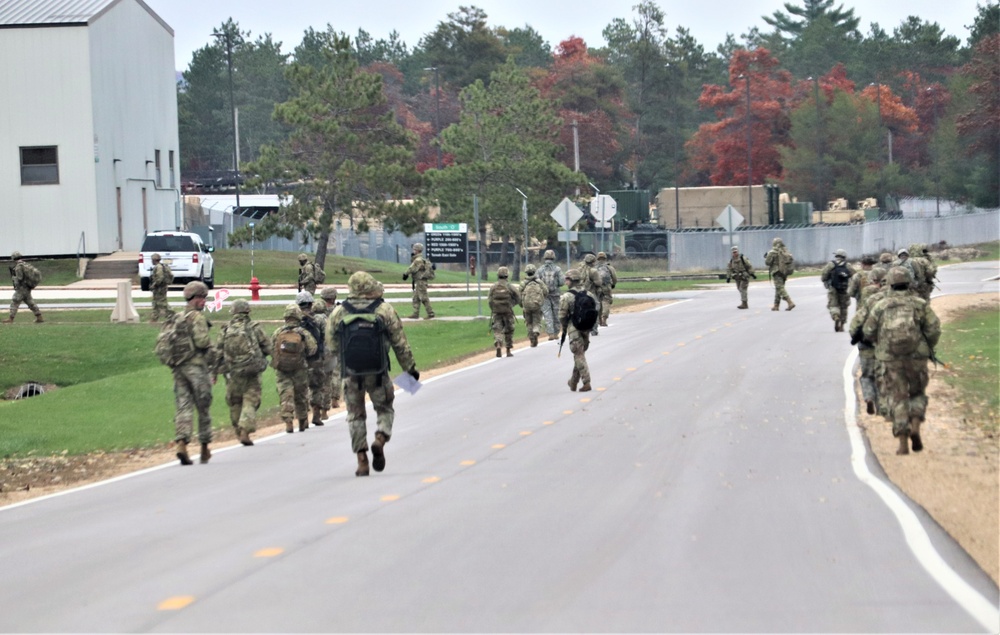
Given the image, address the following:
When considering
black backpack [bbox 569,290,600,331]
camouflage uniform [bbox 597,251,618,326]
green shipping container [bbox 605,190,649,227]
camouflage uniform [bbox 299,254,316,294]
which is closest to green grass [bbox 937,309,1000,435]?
black backpack [bbox 569,290,600,331]

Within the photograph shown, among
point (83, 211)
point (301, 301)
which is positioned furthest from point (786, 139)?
point (301, 301)

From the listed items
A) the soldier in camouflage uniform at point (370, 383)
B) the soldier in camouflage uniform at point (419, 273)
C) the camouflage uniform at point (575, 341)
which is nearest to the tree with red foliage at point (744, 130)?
the soldier in camouflage uniform at point (419, 273)

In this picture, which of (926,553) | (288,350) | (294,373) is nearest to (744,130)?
(294,373)

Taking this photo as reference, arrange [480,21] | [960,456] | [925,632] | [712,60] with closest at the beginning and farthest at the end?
[925,632] → [960,456] → [480,21] → [712,60]

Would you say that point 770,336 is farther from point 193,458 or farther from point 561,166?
point 561,166

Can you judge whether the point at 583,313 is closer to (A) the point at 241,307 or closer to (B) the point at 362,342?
(A) the point at 241,307

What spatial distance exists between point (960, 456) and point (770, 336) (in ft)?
43.7

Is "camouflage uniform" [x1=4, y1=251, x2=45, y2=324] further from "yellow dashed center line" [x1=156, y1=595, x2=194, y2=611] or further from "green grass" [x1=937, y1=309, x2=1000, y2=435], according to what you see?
"yellow dashed center line" [x1=156, y1=595, x2=194, y2=611]

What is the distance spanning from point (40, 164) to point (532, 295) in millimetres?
30323

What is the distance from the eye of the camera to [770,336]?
26797mm

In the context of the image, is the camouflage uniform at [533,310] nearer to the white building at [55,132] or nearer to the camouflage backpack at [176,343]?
the camouflage backpack at [176,343]

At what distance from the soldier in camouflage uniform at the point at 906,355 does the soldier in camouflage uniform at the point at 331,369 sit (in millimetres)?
6592

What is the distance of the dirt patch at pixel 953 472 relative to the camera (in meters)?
9.52

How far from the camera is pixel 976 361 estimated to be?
23375 mm
